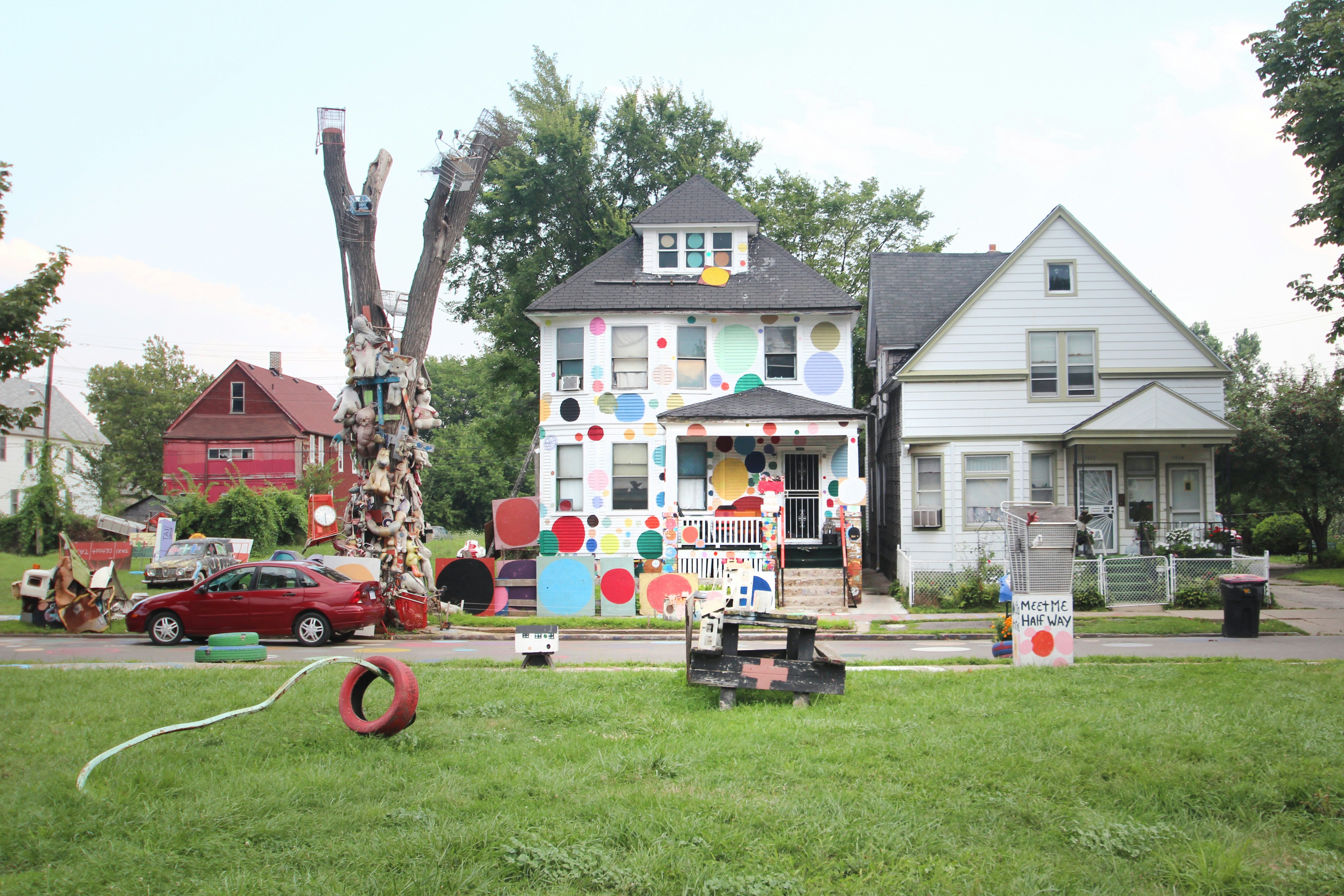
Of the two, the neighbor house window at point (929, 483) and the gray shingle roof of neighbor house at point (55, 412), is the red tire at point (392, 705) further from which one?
the gray shingle roof of neighbor house at point (55, 412)

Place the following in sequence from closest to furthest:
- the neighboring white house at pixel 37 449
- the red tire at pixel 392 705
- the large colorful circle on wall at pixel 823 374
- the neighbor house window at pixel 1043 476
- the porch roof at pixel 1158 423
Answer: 1. the red tire at pixel 392 705
2. the porch roof at pixel 1158 423
3. the neighbor house window at pixel 1043 476
4. the large colorful circle on wall at pixel 823 374
5. the neighboring white house at pixel 37 449

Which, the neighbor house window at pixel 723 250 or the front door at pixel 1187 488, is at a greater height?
the neighbor house window at pixel 723 250

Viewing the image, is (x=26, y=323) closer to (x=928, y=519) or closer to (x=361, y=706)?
(x=361, y=706)

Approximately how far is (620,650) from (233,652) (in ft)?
20.2

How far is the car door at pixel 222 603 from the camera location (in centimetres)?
1659

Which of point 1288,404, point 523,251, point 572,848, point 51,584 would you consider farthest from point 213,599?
point 1288,404

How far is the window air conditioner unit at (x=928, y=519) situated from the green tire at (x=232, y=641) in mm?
16311

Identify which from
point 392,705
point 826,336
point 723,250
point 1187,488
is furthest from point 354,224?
point 1187,488

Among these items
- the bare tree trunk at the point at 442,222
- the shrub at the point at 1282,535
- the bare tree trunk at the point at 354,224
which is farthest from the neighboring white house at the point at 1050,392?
the shrub at the point at 1282,535

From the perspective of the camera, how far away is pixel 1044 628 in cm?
1131

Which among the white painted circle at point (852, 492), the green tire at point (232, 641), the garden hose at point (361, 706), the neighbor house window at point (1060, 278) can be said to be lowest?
the green tire at point (232, 641)

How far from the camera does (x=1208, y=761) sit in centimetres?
624

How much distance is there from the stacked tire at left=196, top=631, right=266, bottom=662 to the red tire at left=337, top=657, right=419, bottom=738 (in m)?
6.14

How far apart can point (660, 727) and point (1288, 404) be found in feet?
103
